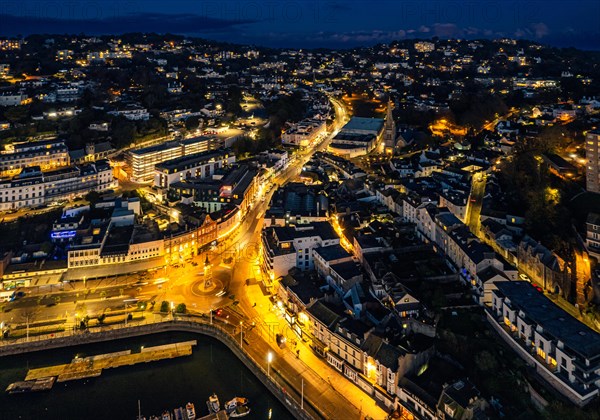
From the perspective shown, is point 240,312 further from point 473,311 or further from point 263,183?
point 263,183

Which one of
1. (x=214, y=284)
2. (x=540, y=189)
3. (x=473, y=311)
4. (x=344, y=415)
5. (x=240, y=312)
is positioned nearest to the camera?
(x=344, y=415)

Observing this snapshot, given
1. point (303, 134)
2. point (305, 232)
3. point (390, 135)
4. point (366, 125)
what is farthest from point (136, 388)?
point (366, 125)

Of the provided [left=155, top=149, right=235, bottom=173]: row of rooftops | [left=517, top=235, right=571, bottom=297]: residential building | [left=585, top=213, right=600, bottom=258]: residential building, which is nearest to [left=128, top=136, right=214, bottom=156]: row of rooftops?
[left=155, top=149, right=235, bottom=173]: row of rooftops

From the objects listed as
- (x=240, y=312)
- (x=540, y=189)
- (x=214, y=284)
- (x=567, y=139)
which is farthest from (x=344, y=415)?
(x=567, y=139)

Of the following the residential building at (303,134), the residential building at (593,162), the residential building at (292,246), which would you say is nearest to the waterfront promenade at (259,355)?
the residential building at (292,246)

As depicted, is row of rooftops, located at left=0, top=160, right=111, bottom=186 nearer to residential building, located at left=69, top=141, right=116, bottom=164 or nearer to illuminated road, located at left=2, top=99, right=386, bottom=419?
residential building, located at left=69, top=141, right=116, bottom=164

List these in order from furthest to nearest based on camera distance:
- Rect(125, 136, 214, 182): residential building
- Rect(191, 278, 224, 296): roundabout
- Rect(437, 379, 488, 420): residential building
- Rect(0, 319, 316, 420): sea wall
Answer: Rect(125, 136, 214, 182): residential building < Rect(191, 278, 224, 296): roundabout < Rect(0, 319, 316, 420): sea wall < Rect(437, 379, 488, 420): residential building
